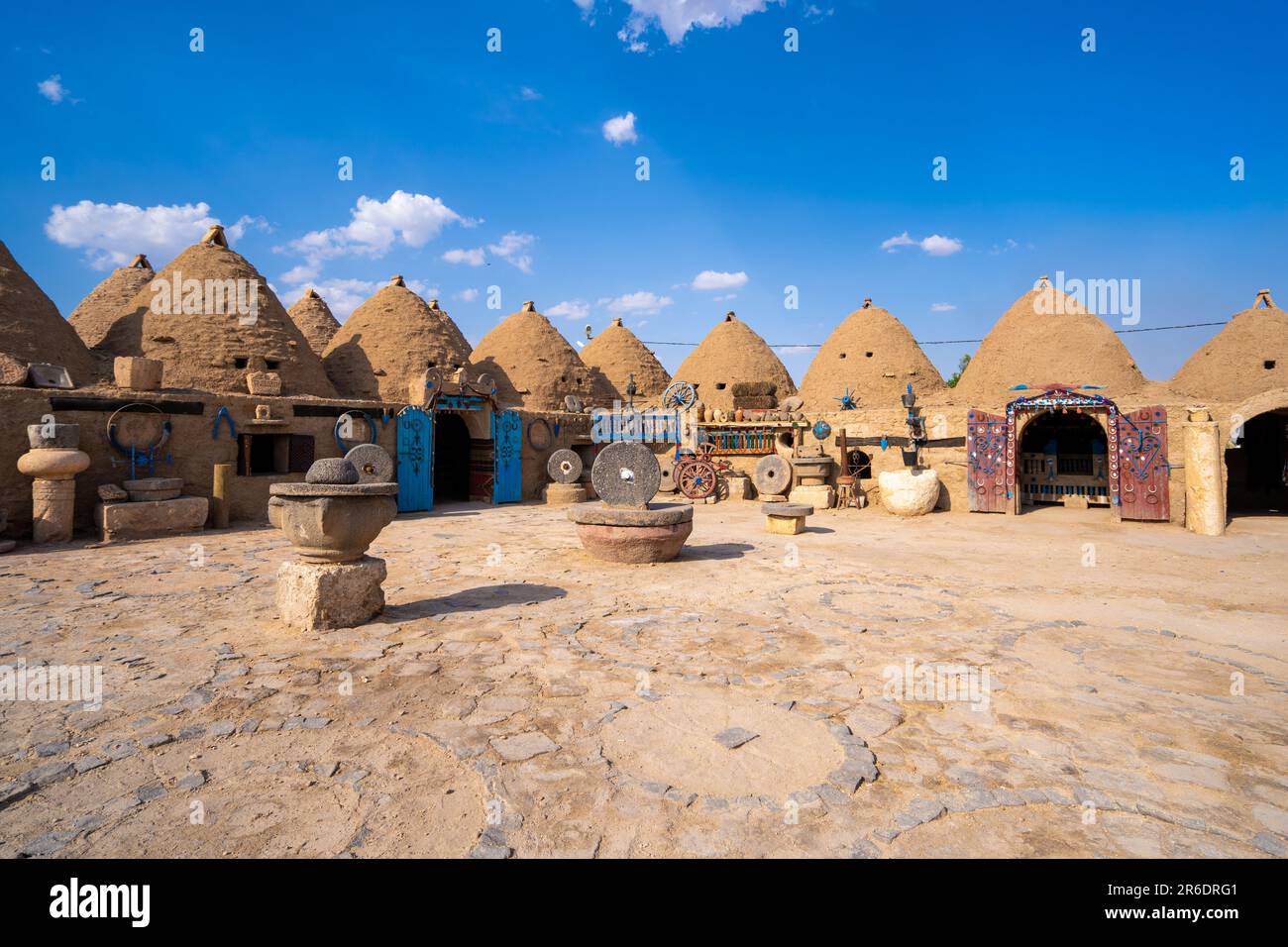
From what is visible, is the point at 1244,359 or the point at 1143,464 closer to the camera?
the point at 1143,464

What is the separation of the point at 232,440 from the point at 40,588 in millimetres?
5797

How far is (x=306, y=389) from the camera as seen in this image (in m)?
19.5

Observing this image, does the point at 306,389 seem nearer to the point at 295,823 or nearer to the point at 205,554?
the point at 205,554

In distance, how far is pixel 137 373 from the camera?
10.8 meters

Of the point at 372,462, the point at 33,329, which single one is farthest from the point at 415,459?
the point at 33,329

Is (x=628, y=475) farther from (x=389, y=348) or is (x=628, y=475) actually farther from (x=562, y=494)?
(x=389, y=348)

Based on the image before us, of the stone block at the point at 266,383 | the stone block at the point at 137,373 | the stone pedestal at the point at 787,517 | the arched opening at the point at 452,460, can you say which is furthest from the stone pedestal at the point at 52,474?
the stone pedestal at the point at 787,517

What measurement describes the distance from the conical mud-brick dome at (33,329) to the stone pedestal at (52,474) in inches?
340

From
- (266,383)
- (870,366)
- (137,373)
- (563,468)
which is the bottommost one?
(563,468)

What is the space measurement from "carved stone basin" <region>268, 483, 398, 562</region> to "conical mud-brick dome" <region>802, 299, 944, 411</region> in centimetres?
2252

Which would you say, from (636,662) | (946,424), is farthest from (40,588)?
(946,424)

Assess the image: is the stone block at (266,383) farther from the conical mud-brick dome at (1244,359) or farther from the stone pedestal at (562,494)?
the conical mud-brick dome at (1244,359)

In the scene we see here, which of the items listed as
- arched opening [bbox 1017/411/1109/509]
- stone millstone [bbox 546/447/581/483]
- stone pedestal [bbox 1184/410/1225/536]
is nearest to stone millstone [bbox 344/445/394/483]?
stone millstone [bbox 546/447/581/483]

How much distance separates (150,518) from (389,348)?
14.7 m
